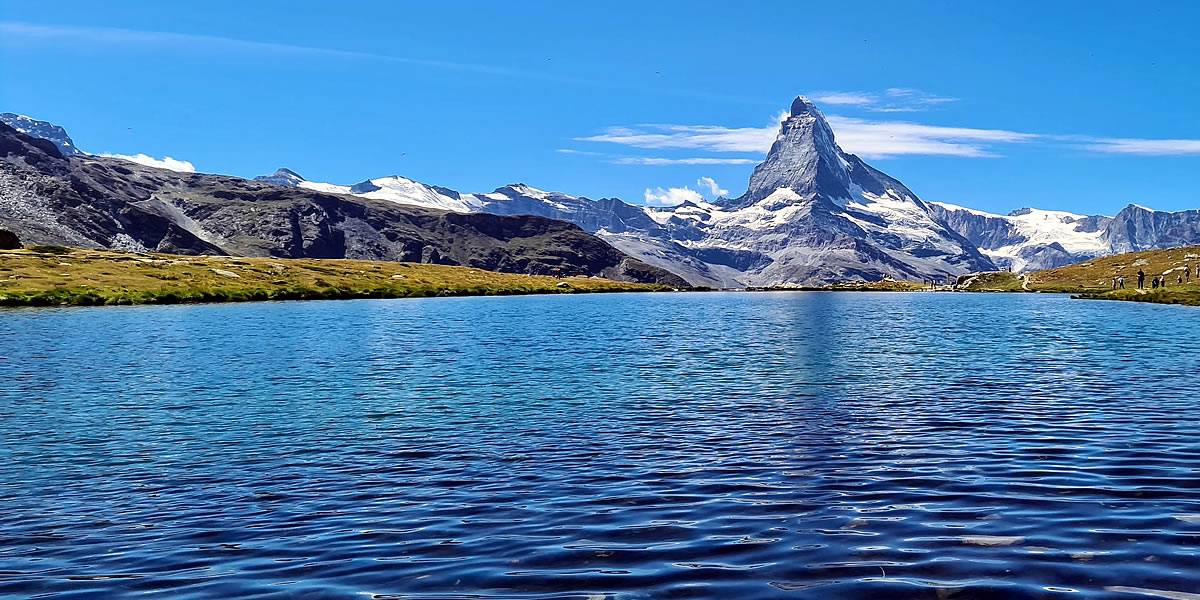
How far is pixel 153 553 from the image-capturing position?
66.3 feet

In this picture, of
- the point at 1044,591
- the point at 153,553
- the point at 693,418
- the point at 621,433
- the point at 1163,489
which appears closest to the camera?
the point at 1044,591

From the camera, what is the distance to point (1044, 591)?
16156 millimetres

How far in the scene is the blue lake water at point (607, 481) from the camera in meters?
17.8

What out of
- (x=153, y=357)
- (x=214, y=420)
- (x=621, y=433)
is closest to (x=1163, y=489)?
(x=621, y=433)

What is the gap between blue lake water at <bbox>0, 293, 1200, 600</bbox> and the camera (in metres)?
17.8

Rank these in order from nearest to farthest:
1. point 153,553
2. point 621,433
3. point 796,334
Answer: point 153,553 → point 621,433 → point 796,334

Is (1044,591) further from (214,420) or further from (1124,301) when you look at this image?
(1124,301)

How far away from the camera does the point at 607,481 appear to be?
26609 millimetres

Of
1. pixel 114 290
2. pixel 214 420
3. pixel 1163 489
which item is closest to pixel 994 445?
pixel 1163 489

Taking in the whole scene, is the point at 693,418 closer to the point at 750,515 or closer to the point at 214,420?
the point at 750,515

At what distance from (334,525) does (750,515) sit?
9.76 metres

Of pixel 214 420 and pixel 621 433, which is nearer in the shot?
pixel 621 433

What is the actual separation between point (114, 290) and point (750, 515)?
19254cm

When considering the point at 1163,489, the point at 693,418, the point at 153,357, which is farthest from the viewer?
the point at 153,357
